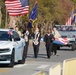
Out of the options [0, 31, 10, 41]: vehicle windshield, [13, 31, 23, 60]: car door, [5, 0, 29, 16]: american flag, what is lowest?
[13, 31, 23, 60]: car door

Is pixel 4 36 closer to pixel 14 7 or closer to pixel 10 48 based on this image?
pixel 10 48

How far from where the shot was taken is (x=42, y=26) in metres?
70.4

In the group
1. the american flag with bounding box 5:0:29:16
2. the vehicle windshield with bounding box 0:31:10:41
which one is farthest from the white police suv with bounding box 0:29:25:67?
the american flag with bounding box 5:0:29:16

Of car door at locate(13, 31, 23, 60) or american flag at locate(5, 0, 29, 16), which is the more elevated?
american flag at locate(5, 0, 29, 16)

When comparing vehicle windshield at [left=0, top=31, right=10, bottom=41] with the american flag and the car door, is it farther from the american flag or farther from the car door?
the american flag

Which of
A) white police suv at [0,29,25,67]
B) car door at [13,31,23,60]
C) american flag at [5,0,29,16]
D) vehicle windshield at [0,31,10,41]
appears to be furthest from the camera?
american flag at [5,0,29,16]

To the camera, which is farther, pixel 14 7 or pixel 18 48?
pixel 14 7

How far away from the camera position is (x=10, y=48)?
59.4ft

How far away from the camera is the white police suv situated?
712 inches

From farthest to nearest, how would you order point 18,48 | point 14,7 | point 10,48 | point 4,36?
point 14,7, point 4,36, point 18,48, point 10,48

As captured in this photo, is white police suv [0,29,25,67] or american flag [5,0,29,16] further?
american flag [5,0,29,16]

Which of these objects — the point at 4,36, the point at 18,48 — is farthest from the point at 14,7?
the point at 18,48

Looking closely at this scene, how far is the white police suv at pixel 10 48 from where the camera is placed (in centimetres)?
1808

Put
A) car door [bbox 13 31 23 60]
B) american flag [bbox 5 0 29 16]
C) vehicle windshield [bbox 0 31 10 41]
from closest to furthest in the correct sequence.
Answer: car door [bbox 13 31 23 60]
vehicle windshield [bbox 0 31 10 41]
american flag [bbox 5 0 29 16]
